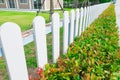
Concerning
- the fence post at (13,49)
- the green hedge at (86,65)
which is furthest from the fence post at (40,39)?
the fence post at (13,49)

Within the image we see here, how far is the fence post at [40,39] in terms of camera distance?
5.94 feet

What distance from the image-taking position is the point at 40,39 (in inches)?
75.6

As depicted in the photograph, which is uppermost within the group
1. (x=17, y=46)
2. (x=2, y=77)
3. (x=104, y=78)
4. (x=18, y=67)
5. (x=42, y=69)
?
(x=17, y=46)

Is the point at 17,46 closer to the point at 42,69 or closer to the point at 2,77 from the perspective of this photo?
the point at 42,69

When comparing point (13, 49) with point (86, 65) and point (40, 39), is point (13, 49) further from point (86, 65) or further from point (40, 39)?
point (86, 65)

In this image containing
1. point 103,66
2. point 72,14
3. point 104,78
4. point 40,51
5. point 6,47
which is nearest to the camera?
point 6,47

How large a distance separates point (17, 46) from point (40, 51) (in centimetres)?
50

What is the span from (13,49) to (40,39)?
0.51 meters

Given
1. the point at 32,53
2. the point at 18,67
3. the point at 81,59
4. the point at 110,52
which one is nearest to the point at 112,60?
the point at 110,52

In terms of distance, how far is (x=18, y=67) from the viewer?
153 cm

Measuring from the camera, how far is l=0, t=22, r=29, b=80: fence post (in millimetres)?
1351

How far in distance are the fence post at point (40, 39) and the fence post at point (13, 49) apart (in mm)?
322

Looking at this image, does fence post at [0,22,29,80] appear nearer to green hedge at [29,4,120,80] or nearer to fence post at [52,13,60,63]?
green hedge at [29,4,120,80]

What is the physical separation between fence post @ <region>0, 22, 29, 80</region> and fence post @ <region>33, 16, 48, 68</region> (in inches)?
12.7
